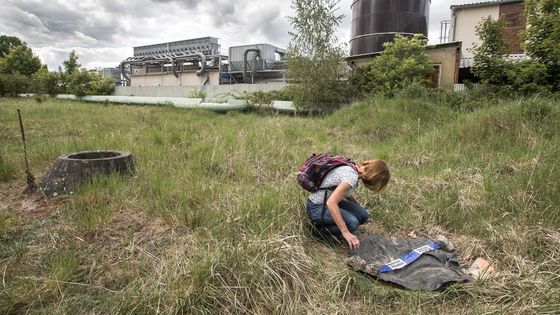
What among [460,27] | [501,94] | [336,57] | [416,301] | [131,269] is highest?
[460,27]

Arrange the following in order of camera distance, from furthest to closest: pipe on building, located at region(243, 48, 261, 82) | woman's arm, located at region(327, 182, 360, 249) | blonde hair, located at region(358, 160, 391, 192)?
1. pipe on building, located at region(243, 48, 261, 82)
2. blonde hair, located at region(358, 160, 391, 192)
3. woman's arm, located at region(327, 182, 360, 249)

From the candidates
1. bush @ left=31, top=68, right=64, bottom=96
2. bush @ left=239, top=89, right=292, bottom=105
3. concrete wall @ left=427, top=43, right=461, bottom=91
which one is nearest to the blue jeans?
bush @ left=239, top=89, right=292, bottom=105

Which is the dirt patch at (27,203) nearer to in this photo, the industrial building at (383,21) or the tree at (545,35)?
the tree at (545,35)

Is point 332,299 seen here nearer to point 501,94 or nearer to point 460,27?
point 501,94

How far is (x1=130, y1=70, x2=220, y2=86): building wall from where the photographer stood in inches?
1130

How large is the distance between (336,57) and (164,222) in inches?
357

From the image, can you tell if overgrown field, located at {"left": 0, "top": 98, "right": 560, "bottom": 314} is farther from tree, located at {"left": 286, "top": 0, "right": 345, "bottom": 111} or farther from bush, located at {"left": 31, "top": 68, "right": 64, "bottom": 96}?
bush, located at {"left": 31, "top": 68, "right": 64, "bottom": 96}

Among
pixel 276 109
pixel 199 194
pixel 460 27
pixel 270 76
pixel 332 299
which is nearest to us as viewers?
pixel 332 299

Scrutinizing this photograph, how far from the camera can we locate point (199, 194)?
2.94 meters

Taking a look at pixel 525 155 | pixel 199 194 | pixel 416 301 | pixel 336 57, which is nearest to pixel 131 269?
pixel 199 194

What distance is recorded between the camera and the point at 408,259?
7.60 ft

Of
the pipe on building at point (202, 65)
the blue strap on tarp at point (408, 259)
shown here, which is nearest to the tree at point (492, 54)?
the blue strap on tarp at point (408, 259)

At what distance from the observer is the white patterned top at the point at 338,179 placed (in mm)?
2429

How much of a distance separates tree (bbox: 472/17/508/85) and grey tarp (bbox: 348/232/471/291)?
759 cm
